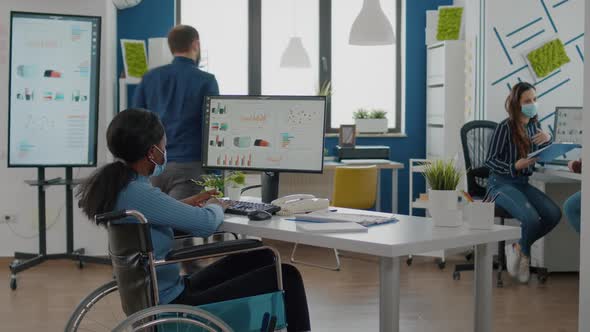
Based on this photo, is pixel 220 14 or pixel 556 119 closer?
pixel 556 119

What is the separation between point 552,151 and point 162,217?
2.81m

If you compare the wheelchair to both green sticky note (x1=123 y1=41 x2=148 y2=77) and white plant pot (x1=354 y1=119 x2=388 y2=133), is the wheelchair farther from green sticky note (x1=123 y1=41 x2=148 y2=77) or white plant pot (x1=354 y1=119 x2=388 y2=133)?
white plant pot (x1=354 y1=119 x2=388 y2=133)

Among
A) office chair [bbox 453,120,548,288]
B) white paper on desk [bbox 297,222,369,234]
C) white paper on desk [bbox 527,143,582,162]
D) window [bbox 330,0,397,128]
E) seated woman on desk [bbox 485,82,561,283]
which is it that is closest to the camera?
white paper on desk [bbox 297,222,369,234]

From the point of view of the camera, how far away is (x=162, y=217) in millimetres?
2393

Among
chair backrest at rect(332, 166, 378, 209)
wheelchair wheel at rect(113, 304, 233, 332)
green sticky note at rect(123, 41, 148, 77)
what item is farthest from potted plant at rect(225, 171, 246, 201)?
green sticky note at rect(123, 41, 148, 77)

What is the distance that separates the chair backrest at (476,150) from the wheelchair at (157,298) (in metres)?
3.00

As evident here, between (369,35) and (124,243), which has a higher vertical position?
(369,35)

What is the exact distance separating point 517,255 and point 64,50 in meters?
3.14

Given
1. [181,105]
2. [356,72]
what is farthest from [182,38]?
[356,72]

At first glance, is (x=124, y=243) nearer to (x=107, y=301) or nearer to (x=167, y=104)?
(x=167, y=104)

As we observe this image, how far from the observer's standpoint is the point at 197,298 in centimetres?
239

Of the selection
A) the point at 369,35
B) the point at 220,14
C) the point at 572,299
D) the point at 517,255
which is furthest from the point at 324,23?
the point at 572,299

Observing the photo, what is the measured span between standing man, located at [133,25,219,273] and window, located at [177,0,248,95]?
2.84 m

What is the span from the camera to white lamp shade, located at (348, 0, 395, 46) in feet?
17.9
